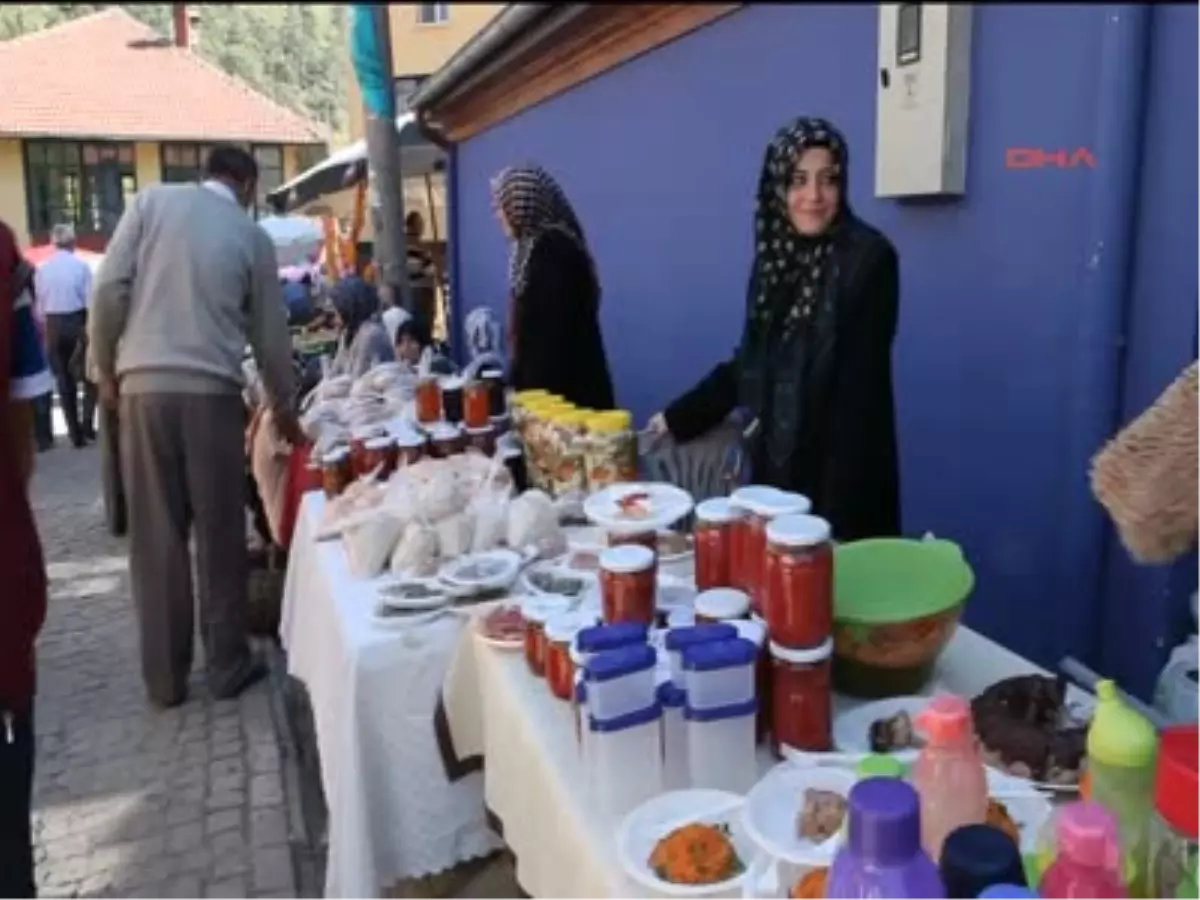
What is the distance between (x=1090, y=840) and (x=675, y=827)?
49 cm

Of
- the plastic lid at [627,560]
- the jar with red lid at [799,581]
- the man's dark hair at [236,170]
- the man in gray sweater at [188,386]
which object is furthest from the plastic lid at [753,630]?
the man in gray sweater at [188,386]

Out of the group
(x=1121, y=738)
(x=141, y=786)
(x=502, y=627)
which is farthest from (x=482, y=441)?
(x=1121, y=738)

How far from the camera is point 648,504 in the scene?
80.7 inches

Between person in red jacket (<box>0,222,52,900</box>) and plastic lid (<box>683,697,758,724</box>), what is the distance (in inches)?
52.2

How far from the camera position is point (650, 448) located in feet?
8.40

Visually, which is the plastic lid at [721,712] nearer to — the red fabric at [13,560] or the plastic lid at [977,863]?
the plastic lid at [977,863]

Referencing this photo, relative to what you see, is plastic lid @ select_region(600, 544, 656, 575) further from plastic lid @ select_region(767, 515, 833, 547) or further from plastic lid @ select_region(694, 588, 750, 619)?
plastic lid @ select_region(767, 515, 833, 547)

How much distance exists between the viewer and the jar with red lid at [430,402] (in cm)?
301

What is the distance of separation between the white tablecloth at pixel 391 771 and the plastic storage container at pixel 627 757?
749 millimetres

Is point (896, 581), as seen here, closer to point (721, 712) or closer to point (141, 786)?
point (721, 712)

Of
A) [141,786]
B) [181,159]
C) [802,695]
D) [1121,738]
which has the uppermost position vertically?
[181,159]

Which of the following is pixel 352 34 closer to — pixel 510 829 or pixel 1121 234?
pixel 510 829

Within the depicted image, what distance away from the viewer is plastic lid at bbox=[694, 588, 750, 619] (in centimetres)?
148

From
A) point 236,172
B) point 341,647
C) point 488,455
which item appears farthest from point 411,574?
point 236,172
